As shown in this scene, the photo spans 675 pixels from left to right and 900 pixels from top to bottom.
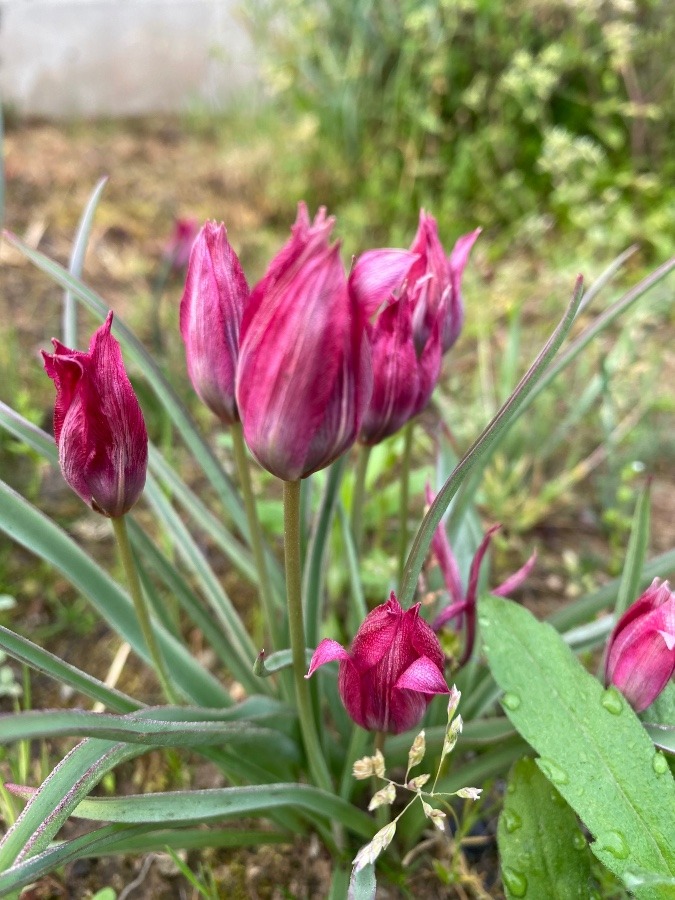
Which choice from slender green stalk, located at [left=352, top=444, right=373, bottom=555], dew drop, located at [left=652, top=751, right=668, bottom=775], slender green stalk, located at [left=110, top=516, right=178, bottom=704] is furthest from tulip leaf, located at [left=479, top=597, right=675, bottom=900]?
slender green stalk, located at [left=110, top=516, right=178, bottom=704]

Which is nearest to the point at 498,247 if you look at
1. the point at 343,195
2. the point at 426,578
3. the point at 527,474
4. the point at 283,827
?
the point at 343,195

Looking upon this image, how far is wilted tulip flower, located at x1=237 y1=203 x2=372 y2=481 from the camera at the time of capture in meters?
0.43

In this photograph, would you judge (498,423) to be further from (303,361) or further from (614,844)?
(614,844)

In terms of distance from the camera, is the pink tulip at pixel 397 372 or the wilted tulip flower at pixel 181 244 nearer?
the pink tulip at pixel 397 372

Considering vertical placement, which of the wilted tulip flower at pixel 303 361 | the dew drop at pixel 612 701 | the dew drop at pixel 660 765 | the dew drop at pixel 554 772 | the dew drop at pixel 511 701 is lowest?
the dew drop at pixel 660 765

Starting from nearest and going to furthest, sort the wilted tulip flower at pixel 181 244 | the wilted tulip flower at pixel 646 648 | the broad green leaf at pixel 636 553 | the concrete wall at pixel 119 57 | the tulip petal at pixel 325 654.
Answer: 1. the tulip petal at pixel 325 654
2. the wilted tulip flower at pixel 646 648
3. the broad green leaf at pixel 636 553
4. the wilted tulip flower at pixel 181 244
5. the concrete wall at pixel 119 57

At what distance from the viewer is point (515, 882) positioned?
0.65 meters

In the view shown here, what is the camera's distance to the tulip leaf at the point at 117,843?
48 cm

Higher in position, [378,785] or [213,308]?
[213,308]

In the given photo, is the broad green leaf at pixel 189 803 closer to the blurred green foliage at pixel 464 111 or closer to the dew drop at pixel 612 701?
the dew drop at pixel 612 701

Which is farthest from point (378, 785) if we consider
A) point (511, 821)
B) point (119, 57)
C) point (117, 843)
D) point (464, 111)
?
point (119, 57)

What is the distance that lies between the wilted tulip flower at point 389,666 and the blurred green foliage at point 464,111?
6.41ft

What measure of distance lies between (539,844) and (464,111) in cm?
257

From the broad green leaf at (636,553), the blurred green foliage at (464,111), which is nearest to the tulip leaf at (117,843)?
the broad green leaf at (636,553)
